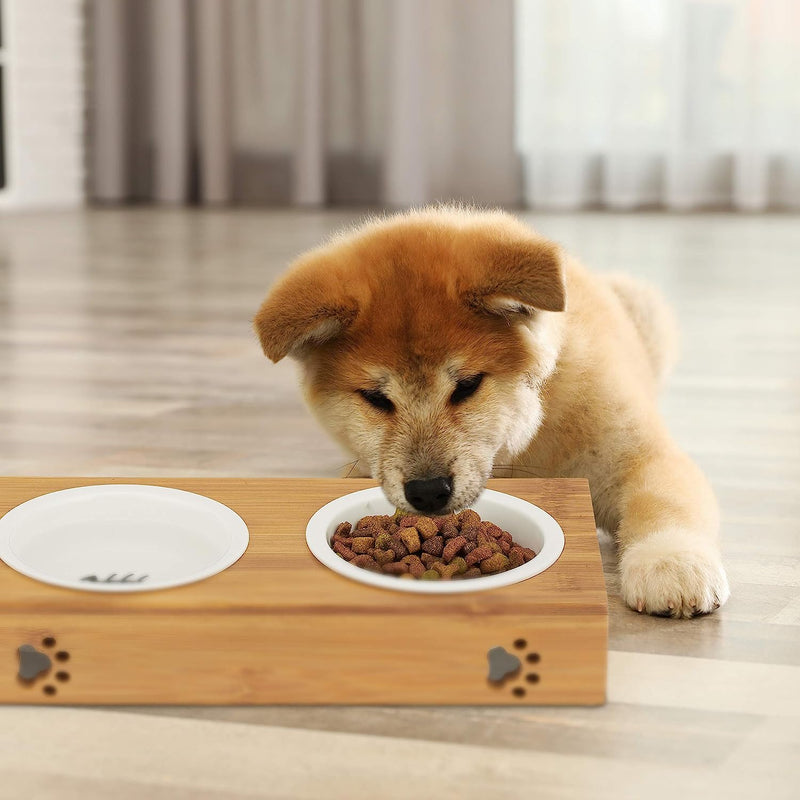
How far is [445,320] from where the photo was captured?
1.52 m

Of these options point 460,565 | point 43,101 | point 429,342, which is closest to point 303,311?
point 429,342

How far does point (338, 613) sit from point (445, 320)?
1.67 ft

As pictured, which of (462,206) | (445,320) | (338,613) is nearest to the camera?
(338,613)

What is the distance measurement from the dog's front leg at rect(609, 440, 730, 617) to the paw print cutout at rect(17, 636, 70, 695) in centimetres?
67

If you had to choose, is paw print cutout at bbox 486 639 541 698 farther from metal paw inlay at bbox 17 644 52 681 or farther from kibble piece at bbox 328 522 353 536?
metal paw inlay at bbox 17 644 52 681

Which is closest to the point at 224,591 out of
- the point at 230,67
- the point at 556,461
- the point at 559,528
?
the point at 559,528

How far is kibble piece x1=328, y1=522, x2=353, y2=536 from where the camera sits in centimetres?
139

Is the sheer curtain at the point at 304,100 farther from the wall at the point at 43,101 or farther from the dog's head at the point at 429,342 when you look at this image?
the dog's head at the point at 429,342

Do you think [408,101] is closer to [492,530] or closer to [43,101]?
[43,101]

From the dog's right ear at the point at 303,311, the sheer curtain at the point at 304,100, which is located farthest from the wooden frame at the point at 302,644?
the sheer curtain at the point at 304,100

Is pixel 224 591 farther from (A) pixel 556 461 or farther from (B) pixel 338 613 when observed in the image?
(A) pixel 556 461

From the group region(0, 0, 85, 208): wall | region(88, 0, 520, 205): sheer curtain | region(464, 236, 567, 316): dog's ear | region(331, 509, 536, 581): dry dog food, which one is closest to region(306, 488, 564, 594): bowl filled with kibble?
region(331, 509, 536, 581): dry dog food

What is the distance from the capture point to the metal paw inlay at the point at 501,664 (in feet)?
3.80

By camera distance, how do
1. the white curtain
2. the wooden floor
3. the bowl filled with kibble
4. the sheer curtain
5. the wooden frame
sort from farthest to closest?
the sheer curtain, the white curtain, the bowl filled with kibble, the wooden frame, the wooden floor
